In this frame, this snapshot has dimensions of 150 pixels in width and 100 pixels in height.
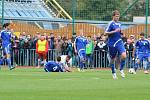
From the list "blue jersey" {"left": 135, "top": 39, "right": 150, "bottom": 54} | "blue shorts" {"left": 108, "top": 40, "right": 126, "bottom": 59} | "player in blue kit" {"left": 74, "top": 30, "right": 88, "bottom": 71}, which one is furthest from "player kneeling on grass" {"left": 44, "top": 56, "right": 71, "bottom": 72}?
"blue shorts" {"left": 108, "top": 40, "right": 126, "bottom": 59}

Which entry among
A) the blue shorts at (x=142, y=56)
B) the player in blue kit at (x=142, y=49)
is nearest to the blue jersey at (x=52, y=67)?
the player in blue kit at (x=142, y=49)

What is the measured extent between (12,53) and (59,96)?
79.7 ft

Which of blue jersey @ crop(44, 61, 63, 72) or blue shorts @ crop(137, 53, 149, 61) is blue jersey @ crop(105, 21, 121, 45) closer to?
blue jersey @ crop(44, 61, 63, 72)

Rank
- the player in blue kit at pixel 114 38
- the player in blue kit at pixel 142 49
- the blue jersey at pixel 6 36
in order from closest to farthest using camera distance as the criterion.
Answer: the player in blue kit at pixel 114 38 → the blue jersey at pixel 6 36 → the player in blue kit at pixel 142 49

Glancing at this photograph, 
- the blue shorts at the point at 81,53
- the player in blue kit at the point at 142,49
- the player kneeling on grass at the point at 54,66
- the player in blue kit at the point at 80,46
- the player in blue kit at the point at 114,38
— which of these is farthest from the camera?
the blue shorts at the point at 81,53

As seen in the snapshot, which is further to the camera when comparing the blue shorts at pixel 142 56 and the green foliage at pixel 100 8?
the green foliage at pixel 100 8

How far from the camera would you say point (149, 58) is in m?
30.7

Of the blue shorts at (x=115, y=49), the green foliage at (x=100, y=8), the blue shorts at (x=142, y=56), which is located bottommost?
the blue shorts at (x=142, y=56)

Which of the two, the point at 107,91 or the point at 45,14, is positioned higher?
the point at 45,14

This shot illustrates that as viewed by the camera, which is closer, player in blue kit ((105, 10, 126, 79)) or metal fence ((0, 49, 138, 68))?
player in blue kit ((105, 10, 126, 79))

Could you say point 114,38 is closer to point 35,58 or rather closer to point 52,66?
point 52,66

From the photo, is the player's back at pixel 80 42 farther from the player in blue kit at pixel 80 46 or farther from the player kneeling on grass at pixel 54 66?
the player kneeling on grass at pixel 54 66

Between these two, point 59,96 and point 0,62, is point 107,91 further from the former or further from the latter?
point 0,62

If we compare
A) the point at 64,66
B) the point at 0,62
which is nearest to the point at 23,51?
the point at 0,62
